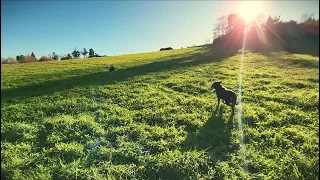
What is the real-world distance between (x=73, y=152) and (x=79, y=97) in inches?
319

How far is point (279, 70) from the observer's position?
24.0 meters

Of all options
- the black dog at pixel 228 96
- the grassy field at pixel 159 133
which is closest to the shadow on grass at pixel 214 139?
the grassy field at pixel 159 133

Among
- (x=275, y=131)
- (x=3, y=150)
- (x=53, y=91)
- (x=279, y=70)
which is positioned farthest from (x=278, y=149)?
(x=279, y=70)

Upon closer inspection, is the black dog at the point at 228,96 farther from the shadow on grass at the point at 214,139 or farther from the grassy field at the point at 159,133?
the shadow on grass at the point at 214,139

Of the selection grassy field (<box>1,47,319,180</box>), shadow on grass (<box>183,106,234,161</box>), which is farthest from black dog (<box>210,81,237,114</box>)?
shadow on grass (<box>183,106,234,161</box>)

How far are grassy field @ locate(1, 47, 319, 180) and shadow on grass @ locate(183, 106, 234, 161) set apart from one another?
0.03m

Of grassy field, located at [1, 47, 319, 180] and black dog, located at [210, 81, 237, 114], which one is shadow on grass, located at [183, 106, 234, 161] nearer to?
grassy field, located at [1, 47, 319, 180]

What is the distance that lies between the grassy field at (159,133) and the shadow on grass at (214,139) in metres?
0.03

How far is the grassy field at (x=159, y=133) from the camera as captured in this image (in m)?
7.34

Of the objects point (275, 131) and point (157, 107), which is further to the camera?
point (157, 107)

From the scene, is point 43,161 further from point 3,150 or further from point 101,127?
point 101,127

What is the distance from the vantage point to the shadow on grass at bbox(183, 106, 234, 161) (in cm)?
840

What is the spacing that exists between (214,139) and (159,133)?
2090 millimetres

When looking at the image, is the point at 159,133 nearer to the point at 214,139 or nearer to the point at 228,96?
the point at 214,139
